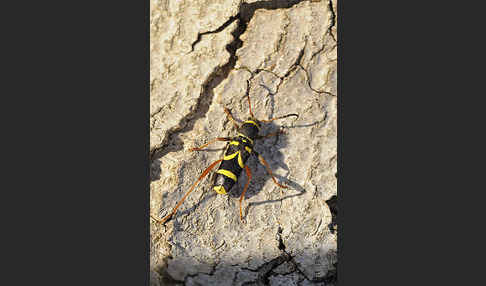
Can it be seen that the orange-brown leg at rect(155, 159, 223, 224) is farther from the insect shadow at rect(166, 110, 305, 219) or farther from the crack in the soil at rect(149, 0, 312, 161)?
the crack in the soil at rect(149, 0, 312, 161)

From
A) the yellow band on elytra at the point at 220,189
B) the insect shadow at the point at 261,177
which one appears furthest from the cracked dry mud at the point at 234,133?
the yellow band on elytra at the point at 220,189

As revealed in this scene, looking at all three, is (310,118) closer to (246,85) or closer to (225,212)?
(246,85)

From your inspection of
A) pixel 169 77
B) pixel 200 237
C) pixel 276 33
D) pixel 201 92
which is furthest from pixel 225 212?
pixel 276 33

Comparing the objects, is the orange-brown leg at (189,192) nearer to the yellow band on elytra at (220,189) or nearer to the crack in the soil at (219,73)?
the yellow band on elytra at (220,189)

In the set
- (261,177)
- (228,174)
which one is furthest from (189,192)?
(261,177)

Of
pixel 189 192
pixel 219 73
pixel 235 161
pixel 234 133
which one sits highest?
pixel 219 73

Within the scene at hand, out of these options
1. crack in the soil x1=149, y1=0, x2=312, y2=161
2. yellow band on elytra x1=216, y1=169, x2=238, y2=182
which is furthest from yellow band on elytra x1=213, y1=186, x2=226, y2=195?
crack in the soil x1=149, y1=0, x2=312, y2=161

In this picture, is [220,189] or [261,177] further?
[261,177]

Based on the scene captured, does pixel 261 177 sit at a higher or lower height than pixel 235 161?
lower

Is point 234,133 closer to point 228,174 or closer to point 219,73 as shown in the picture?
point 228,174
